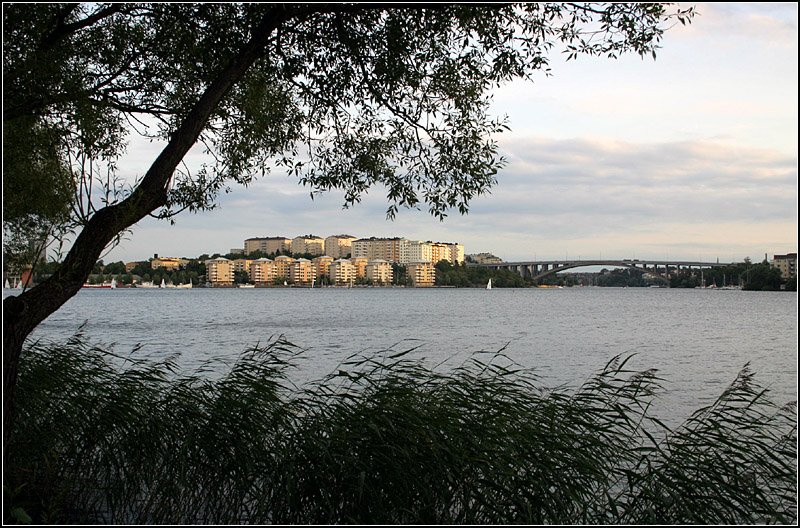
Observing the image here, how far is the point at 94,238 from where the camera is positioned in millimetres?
5027

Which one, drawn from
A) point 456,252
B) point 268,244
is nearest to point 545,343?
point 456,252

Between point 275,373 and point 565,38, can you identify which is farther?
point 275,373

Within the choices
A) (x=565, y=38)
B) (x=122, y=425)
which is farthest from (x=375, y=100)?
(x=122, y=425)

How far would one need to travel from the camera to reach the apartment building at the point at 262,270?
70531 mm

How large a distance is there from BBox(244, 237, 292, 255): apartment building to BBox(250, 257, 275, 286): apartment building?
7.13ft

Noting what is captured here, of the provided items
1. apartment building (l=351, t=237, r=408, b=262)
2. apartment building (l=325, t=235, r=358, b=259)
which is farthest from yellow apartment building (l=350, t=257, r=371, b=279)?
apartment building (l=351, t=237, r=408, b=262)

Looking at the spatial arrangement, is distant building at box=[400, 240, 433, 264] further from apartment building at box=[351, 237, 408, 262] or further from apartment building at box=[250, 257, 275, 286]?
apartment building at box=[250, 257, 275, 286]

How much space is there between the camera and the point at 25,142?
5.50m

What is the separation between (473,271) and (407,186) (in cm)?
5971

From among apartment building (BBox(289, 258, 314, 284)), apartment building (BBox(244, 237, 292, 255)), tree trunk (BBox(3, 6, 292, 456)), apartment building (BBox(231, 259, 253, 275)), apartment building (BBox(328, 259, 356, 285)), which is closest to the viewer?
tree trunk (BBox(3, 6, 292, 456))

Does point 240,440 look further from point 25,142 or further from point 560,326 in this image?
point 560,326

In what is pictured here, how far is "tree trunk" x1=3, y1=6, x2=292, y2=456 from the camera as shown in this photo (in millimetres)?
4742

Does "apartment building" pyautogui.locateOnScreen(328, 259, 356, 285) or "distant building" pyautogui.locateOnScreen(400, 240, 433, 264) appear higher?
"distant building" pyautogui.locateOnScreen(400, 240, 433, 264)

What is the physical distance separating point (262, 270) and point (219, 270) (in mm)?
9208
